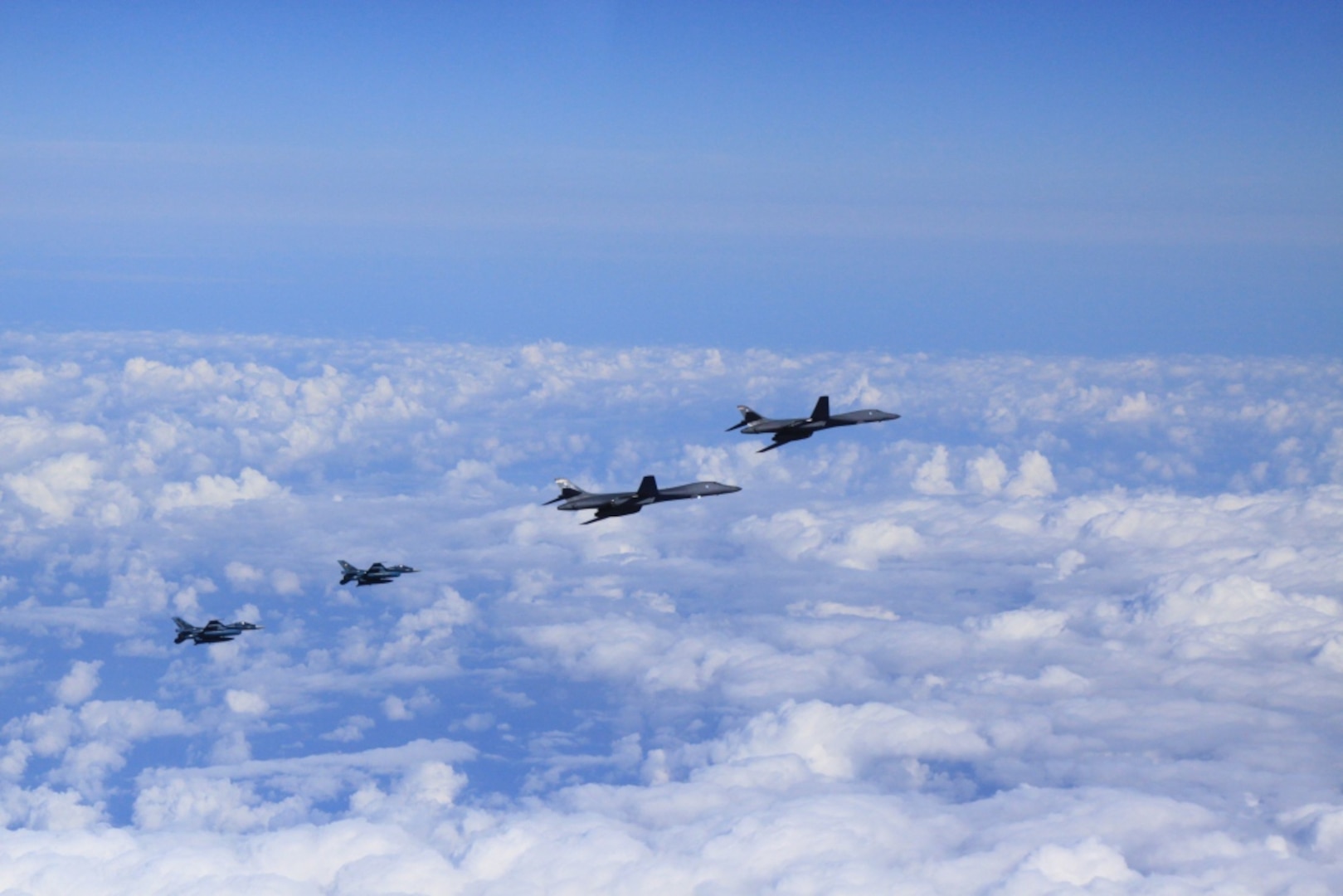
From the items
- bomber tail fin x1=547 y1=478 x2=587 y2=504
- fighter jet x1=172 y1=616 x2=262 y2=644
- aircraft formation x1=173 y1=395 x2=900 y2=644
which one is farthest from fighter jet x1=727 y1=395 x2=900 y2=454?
fighter jet x1=172 y1=616 x2=262 y2=644

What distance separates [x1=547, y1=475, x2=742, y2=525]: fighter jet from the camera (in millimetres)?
78812

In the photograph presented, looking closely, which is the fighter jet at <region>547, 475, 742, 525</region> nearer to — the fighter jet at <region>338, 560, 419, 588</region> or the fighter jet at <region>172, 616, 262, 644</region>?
the fighter jet at <region>338, 560, 419, 588</region>

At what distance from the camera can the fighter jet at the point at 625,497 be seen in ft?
259

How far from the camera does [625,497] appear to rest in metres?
79.6

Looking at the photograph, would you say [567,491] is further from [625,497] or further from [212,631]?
[212,631]

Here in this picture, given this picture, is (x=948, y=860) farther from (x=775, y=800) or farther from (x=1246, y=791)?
(x=1246, y=791)

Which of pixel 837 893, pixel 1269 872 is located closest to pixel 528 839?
pixel 837 893

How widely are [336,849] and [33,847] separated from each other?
45.8 m

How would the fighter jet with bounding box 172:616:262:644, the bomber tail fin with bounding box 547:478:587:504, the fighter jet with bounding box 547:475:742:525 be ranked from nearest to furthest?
the fighter jet with bounding box 547:475:742:525, the bomber tail fin with bounding box 547:478:587:504, the fighter jet with bounding box 172:616:262:644

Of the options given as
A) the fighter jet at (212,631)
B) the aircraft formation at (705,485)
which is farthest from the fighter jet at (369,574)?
the aircraft formation at (705,485)

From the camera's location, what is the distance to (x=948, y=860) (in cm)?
16062

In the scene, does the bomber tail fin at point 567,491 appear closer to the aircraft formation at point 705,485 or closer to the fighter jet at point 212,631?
the aircraft formation at point 705,485

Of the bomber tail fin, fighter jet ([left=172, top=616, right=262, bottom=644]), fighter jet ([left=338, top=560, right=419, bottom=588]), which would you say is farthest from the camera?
fighter jet ([left=172, top=616, right=262, bottom=644])

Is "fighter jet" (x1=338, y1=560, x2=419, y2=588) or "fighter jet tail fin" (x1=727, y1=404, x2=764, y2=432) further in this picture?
"fighter jet" (x1=338, y1=560, x2=419, y2=588)
